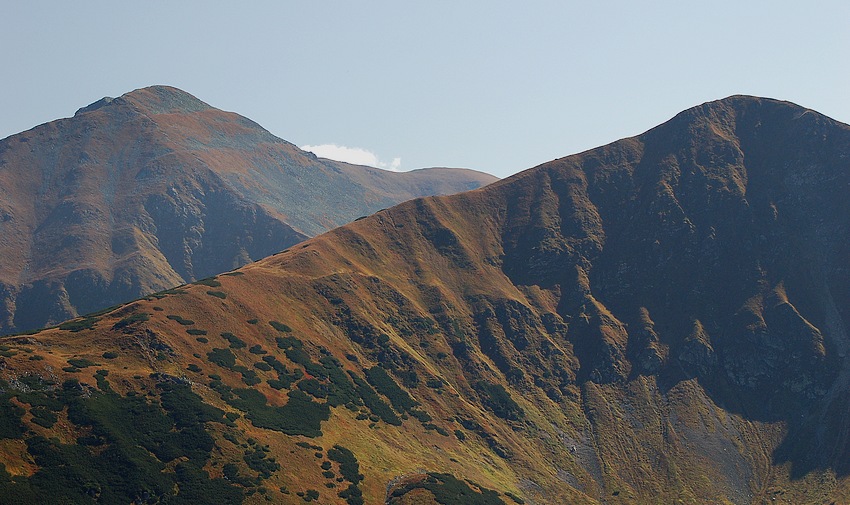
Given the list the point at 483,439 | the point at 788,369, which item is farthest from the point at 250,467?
the point at 788,369

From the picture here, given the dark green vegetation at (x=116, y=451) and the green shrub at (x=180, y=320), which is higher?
the green shrub at (x=180, y=320)

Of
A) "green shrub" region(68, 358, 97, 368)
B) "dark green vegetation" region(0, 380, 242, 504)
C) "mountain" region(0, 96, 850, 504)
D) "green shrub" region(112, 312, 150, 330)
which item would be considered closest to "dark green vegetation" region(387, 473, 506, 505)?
"mountain" region(0, 96, 850, 504)

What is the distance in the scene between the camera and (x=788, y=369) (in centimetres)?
19912

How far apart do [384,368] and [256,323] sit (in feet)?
118

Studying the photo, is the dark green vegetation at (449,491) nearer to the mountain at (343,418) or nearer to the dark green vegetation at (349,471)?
the mountain at (343,418)

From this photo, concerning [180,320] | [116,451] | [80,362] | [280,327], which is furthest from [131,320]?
[116,451]

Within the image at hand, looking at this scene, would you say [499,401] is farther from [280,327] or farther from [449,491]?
[280,327]

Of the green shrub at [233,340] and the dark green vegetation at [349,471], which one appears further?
the green shrub at [233,340]

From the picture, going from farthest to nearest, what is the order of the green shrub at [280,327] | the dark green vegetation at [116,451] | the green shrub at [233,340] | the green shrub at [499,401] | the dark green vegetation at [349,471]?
the green shrub at [499,401] < the green shrub at [280,327] < the green shrub at [233,340] < the dark green vegetation at [349,471] < the dark green vegetation at [116,451]

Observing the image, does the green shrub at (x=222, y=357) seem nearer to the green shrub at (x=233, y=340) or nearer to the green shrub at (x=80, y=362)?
Result: the green shrub at (x=233, y=340)

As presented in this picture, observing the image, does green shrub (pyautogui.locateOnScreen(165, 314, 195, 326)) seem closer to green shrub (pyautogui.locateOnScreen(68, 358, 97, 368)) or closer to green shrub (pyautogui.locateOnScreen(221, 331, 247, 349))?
green shrub (pyautogui.locateOnScreen(221, 331, 247, 349))

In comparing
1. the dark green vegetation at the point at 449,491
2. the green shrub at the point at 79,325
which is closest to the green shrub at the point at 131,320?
the green shrub at the point at 79,325

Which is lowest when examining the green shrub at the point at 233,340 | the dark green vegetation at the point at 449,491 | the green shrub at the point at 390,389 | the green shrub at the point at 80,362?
the dark green vegetation at the point at 449,491

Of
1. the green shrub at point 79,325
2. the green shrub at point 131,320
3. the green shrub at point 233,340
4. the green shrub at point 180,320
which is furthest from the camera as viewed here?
the green shrub at point 233,340
